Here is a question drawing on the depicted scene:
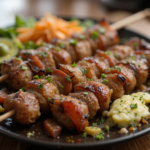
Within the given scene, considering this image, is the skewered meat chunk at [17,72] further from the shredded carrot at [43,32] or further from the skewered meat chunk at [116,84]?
the shredded carrot at [43,32]

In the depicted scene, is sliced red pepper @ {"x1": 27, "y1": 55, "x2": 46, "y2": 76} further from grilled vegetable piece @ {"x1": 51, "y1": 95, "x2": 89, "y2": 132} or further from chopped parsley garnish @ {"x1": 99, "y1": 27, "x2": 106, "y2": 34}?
chopped parsley garnish @ {"x1": 99, "y1": 27, "x2": 106, "y2": 34}

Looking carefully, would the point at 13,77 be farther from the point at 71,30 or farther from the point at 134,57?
the point at 71,30

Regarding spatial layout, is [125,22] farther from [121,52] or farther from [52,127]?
[52,127]

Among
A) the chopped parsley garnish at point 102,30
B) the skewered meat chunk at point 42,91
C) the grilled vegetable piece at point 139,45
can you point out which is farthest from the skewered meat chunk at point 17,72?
the grilled vegetable piece at point 139,45

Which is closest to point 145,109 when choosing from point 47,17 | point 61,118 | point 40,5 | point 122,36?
point 61,118

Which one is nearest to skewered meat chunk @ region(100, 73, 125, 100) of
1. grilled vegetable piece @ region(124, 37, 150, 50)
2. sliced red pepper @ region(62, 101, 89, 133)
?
sliced red pepper @ region(62, 101, 89, 133)
